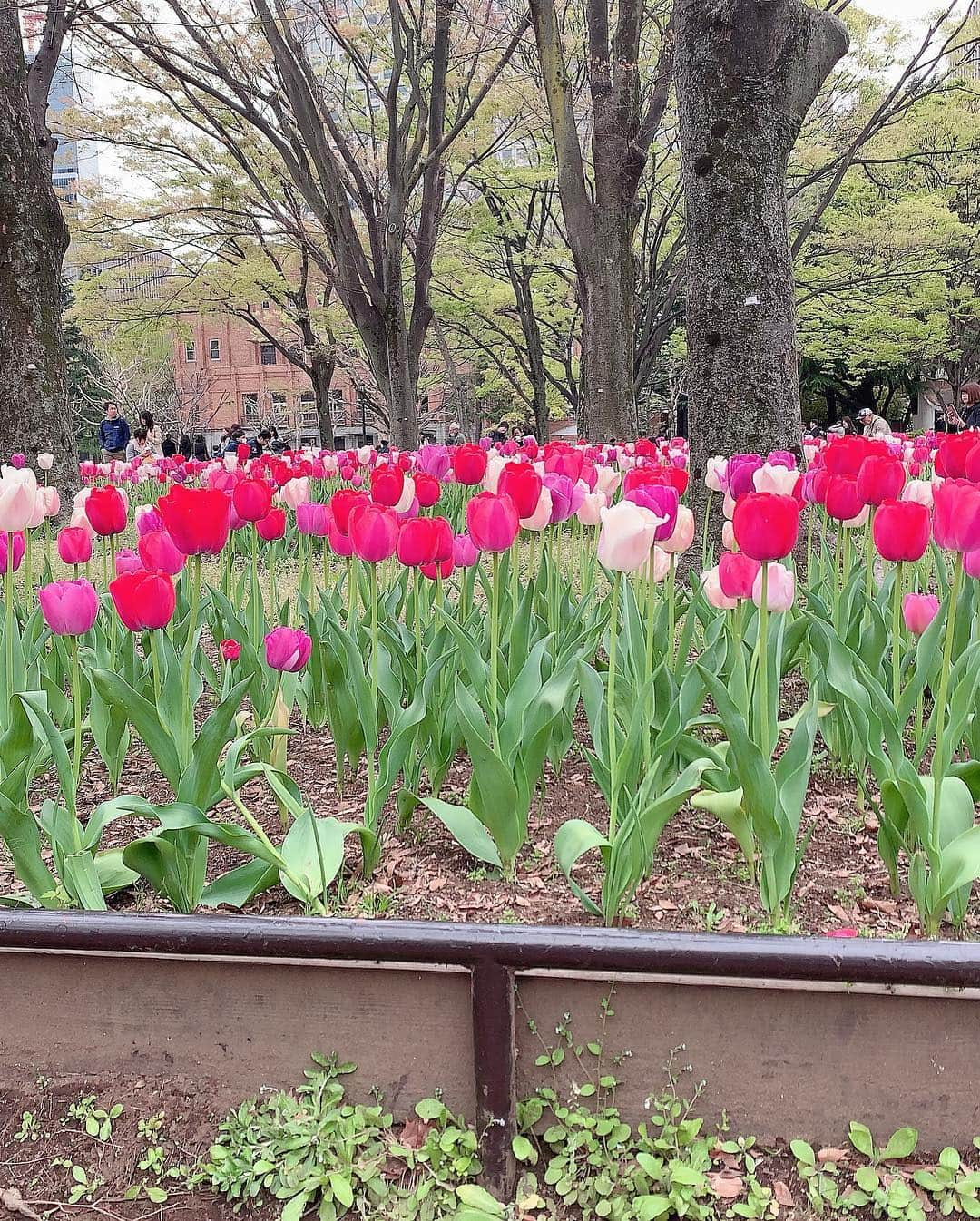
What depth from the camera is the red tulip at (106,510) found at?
230 centimetres

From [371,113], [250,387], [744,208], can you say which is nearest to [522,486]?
[744,208]

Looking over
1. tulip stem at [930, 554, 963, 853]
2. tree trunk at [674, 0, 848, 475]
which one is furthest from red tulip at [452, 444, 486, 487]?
tree trunk at [674, 0, 848, 475]

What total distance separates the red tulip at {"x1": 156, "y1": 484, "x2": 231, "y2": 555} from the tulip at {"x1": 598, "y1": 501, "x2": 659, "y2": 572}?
28.2 inches

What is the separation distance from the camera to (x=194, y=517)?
75.3 inches

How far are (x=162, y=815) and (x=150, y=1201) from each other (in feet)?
1.82

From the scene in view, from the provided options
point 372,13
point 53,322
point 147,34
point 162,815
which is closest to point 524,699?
point 162,815

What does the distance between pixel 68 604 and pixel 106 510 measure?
33 centimetres

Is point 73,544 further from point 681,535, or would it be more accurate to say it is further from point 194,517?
point 681,535

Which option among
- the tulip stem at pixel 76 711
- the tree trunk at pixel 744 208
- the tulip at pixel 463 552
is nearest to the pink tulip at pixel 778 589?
the tulip at pixel 463 552

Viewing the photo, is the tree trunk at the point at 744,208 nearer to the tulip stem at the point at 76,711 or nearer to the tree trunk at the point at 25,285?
the tulip stem at the point at 76,711

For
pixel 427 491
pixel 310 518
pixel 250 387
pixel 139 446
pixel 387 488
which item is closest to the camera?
pixel 387 488

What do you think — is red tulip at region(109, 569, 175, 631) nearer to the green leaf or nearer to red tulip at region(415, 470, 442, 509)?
the green leaf

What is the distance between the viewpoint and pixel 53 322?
780cm

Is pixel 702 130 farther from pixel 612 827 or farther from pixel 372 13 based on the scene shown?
pixel 372 13
